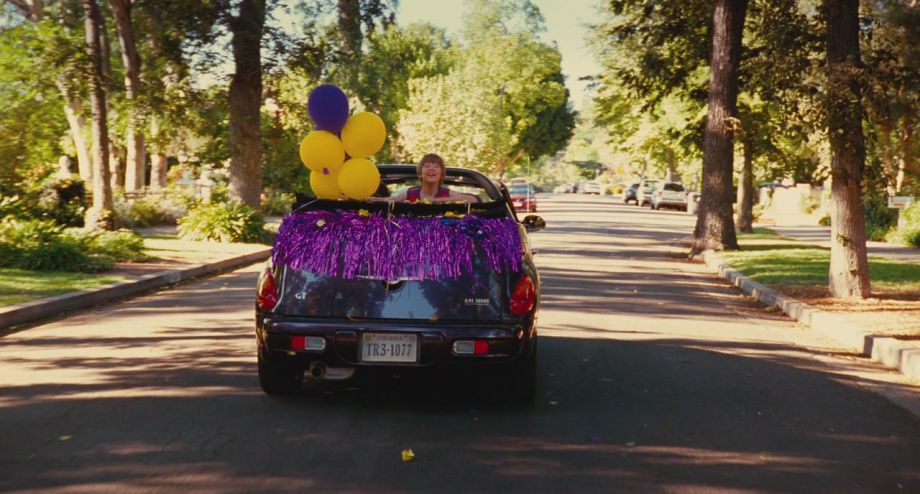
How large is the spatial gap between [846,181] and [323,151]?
827cm

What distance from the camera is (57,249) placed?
599 inches

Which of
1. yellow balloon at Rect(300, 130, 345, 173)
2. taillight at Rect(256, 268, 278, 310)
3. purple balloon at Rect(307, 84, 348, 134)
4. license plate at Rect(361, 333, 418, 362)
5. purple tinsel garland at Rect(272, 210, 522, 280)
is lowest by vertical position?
license plate at Rect(361, 333, 418, 362)

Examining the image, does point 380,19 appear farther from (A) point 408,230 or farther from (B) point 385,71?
(A) point 408,230

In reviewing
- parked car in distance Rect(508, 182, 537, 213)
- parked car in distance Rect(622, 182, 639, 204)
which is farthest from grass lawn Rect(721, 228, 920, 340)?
parked car in distance Rect(622, 182, 639, 204)

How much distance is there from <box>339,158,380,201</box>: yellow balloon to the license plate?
1191mm

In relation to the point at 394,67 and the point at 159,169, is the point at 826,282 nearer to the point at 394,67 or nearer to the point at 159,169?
the point at 394,67

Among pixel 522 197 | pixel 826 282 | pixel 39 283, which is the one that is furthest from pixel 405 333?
pixel 522 197

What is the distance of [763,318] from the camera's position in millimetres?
12680

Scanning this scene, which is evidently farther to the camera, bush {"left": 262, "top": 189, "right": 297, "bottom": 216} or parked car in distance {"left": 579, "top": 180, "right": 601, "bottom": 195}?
parked car in distance {"left": 579, "top": 180, "right": 601, "bottom": 195}

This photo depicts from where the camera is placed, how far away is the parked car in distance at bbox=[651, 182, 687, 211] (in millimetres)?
62312

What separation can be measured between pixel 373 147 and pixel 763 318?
698cm

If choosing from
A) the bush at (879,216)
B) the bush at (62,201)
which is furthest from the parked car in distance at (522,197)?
the bush at (62,201)

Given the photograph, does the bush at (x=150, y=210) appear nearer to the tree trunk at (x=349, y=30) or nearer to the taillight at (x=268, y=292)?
the tree trunk at (x=349, y=30)

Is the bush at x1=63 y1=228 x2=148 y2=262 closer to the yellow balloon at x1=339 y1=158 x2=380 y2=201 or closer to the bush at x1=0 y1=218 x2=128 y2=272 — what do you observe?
the bush at x1=0 y1=218 x2=128 y2=272
